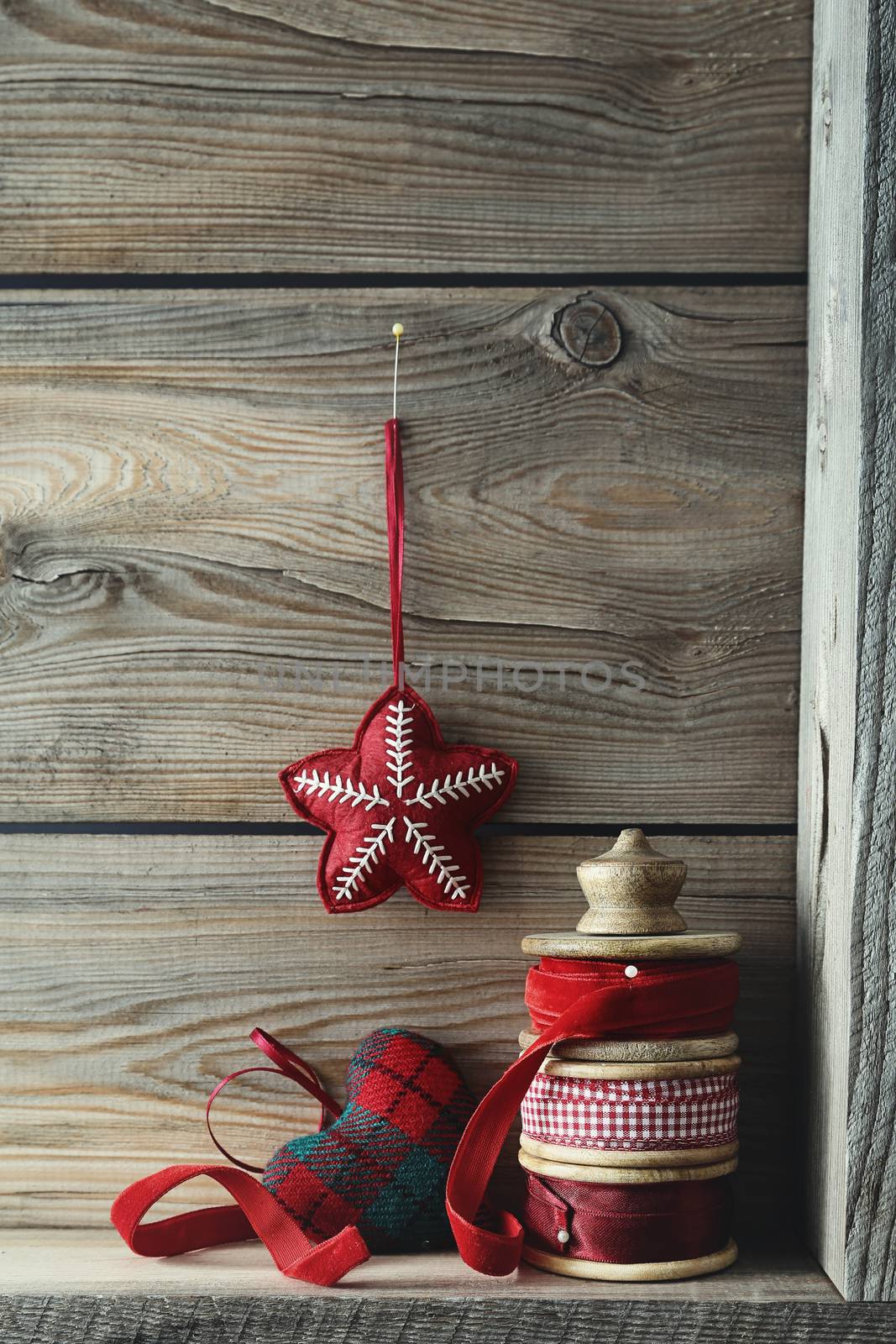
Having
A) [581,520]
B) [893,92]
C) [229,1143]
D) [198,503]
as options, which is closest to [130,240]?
[198,503]

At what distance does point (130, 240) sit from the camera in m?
0.82

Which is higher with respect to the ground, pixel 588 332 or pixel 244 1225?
pixel 588 332

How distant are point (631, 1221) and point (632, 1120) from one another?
0.06m

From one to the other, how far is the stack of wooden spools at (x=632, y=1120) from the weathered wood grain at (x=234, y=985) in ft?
0.32

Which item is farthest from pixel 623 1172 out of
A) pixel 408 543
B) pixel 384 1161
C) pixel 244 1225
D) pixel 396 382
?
pixel 396 382

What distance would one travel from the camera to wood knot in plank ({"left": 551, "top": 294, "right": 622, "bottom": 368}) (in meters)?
0.81

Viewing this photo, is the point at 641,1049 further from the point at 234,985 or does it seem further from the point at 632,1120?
the point at 234,985

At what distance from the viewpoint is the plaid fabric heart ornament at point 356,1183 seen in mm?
690

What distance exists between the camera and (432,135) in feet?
2.66

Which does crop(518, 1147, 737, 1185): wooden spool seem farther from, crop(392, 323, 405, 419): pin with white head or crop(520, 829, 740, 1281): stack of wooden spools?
crop(392, 323, 405, 419): pin with white head

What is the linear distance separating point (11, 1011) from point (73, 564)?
312mm

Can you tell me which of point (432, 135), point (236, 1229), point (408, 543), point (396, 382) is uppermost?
point (432, 135)

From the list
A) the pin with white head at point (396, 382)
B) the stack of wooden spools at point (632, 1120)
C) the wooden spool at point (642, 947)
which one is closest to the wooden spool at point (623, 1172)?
the stack of wooden spools at point (632, 1120)

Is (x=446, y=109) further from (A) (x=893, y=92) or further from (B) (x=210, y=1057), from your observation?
(B) (x=210, y=1057)
